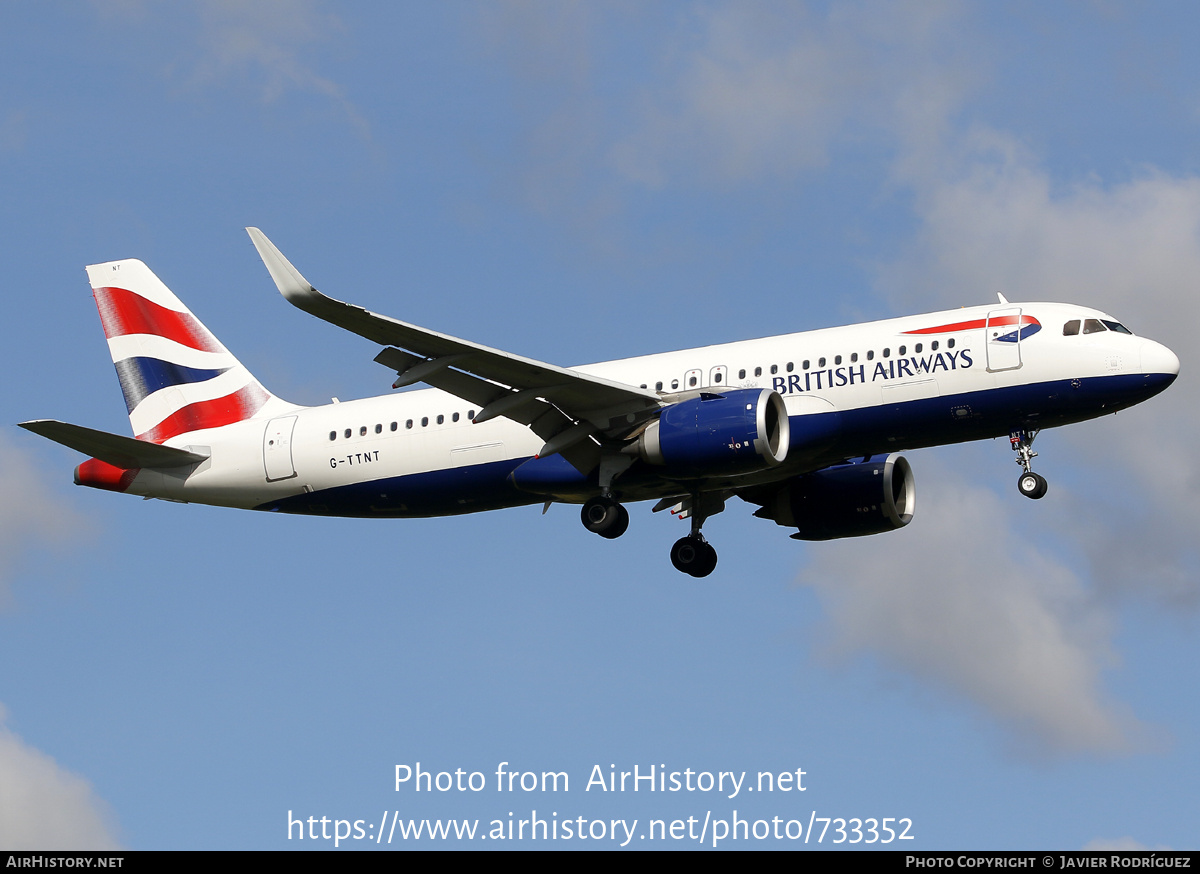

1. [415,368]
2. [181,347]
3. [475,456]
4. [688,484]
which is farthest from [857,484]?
[181,347]

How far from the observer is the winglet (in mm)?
28203

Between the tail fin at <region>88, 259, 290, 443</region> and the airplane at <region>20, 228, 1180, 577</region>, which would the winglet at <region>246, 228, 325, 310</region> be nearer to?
the airplane at <region>20, 228, 1180, 577</region>

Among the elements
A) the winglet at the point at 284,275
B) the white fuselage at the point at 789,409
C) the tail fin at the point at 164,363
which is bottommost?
the winglet at the point at 284,275

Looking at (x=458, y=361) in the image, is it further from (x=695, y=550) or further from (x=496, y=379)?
(x=695, y=550)

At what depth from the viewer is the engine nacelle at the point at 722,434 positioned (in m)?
31.7

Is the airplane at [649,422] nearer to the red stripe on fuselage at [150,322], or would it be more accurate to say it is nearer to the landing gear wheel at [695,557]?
the landing gear wheel at [695,557]

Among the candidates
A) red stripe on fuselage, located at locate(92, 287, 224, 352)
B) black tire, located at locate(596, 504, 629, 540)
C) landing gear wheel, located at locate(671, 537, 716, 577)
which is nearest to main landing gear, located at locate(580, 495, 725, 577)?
landing gear wheel, located at locate(671, 537, 716, 577)

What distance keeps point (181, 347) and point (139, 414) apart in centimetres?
207

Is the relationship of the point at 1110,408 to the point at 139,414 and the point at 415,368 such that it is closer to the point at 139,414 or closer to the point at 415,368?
the point at 415,368

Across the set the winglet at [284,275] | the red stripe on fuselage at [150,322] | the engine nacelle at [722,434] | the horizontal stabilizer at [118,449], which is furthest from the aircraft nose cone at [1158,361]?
the red stripe on fuselage at [150,322]

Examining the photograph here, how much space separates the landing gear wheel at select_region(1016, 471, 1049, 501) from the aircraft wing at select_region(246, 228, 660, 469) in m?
7.89

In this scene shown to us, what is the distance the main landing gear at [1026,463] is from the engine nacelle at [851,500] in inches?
197

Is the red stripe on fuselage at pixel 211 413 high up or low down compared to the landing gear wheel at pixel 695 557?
up

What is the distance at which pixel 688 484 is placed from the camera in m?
34.2
